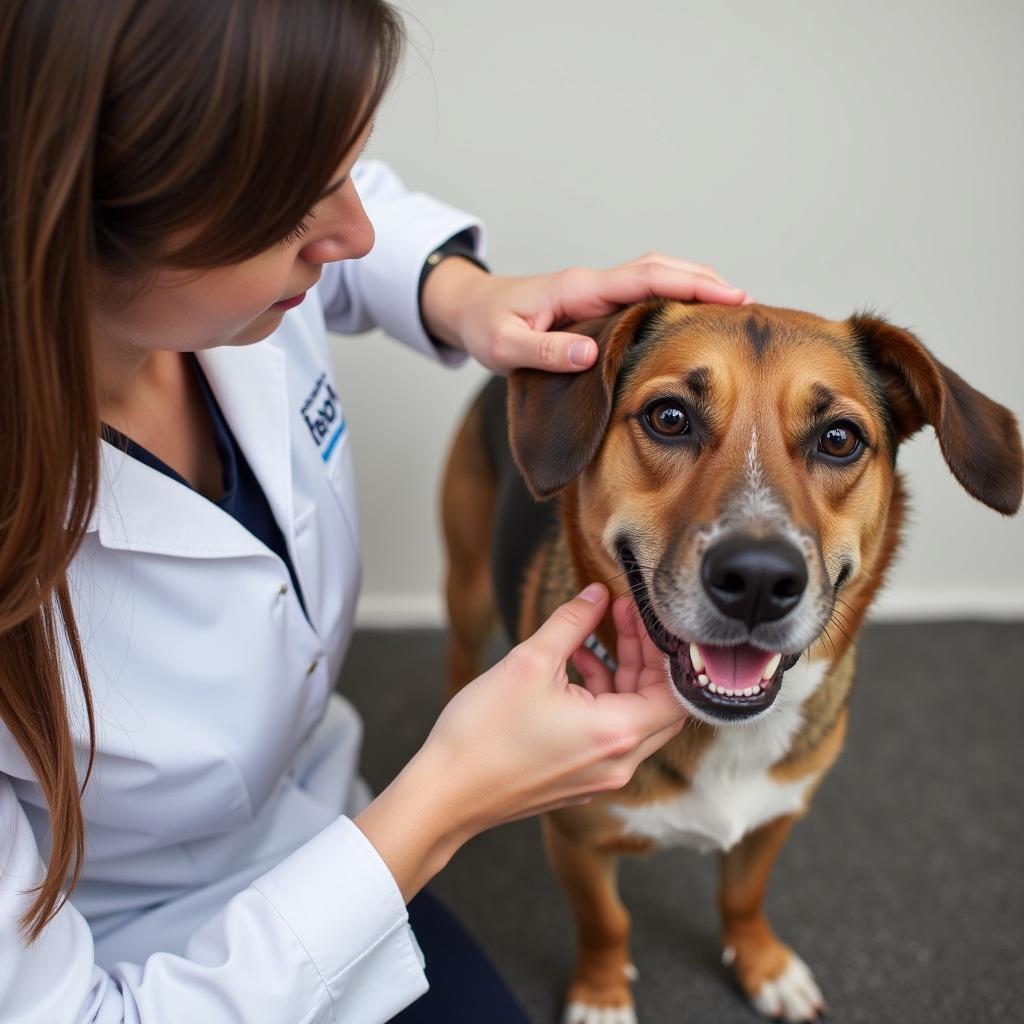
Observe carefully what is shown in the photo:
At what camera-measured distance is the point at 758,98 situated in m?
2.75

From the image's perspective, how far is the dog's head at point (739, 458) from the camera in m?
1.35

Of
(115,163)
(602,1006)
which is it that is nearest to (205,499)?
(115,163)

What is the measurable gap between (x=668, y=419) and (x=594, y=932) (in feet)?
3.86

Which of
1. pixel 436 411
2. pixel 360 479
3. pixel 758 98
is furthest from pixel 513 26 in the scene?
pixel 360 479

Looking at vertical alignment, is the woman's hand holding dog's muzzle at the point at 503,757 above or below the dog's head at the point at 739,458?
below

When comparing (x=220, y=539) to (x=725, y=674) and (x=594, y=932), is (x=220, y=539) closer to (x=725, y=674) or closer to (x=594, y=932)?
(x=725, y=674)

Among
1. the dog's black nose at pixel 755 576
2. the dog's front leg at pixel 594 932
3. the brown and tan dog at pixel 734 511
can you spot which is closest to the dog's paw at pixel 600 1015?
the dog's front leg at pixel 594 932

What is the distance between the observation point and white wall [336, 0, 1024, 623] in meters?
2.69

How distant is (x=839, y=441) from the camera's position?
1.53m

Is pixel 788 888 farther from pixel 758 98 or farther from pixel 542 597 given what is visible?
pixel 758 98

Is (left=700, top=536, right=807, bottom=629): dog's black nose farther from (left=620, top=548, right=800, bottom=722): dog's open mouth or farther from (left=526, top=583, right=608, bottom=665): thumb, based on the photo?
(left=526, top=583, right=608, bottom=665): thumb

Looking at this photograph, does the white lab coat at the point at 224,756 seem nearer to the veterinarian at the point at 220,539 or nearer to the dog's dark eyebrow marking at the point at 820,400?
the veterinarian at the point at 220,539

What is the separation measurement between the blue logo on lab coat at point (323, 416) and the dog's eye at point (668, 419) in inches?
24.9

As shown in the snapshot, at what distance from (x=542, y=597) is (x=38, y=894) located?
1.03 meters
